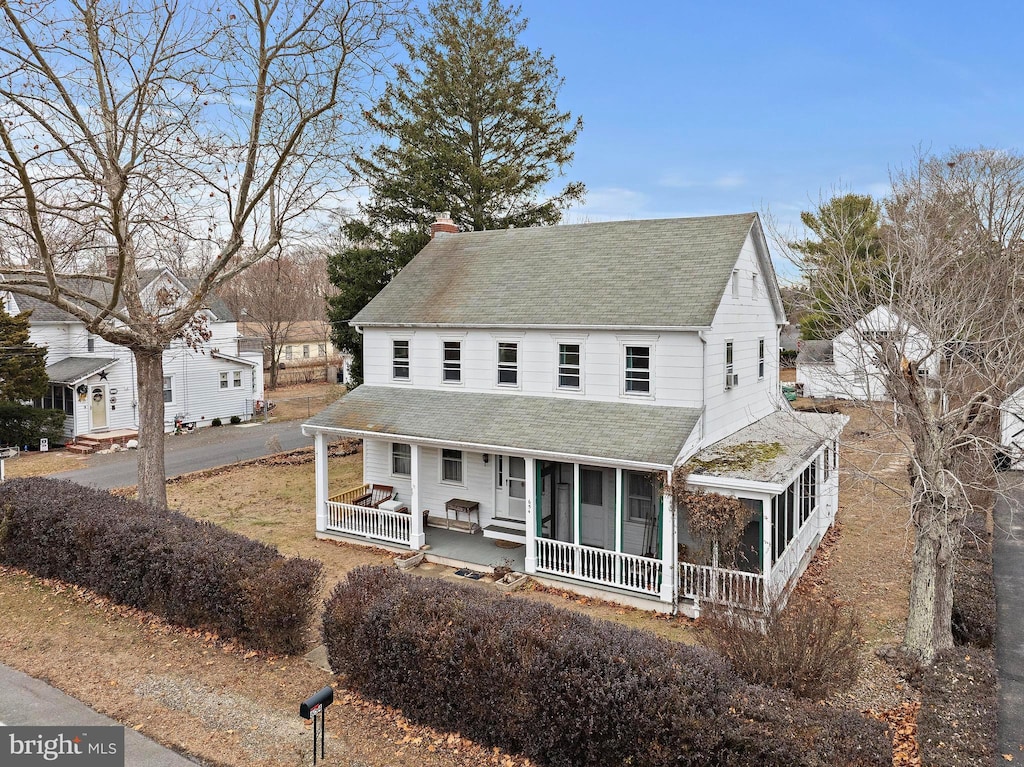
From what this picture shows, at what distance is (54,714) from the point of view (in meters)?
7.68

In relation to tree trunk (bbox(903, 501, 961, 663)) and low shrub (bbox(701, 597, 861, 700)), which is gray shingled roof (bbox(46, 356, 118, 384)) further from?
tree trunk (bbox(903, 501, 961, 663))

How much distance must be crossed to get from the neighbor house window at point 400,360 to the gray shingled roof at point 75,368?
19.7 metres

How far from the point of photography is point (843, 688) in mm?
7773

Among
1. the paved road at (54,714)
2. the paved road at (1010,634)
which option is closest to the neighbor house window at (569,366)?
the paved road at (1010,634)

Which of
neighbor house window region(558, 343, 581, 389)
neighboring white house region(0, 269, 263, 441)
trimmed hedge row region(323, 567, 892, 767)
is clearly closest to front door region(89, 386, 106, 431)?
neighboring white house region(0, 269, 263, 441)

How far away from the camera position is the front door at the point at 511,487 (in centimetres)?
1608

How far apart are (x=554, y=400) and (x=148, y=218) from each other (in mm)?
9397

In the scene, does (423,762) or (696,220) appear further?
(696,220)

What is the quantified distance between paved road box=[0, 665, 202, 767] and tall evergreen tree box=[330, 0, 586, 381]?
19590mm

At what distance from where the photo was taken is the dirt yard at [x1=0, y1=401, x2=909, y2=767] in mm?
7133

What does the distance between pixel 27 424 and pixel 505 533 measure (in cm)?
2511

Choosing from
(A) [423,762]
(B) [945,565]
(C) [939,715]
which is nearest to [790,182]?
(B) [945,565]

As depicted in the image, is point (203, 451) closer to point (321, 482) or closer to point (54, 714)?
point (321, 482)

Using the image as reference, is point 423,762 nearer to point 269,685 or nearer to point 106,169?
point 269,685
